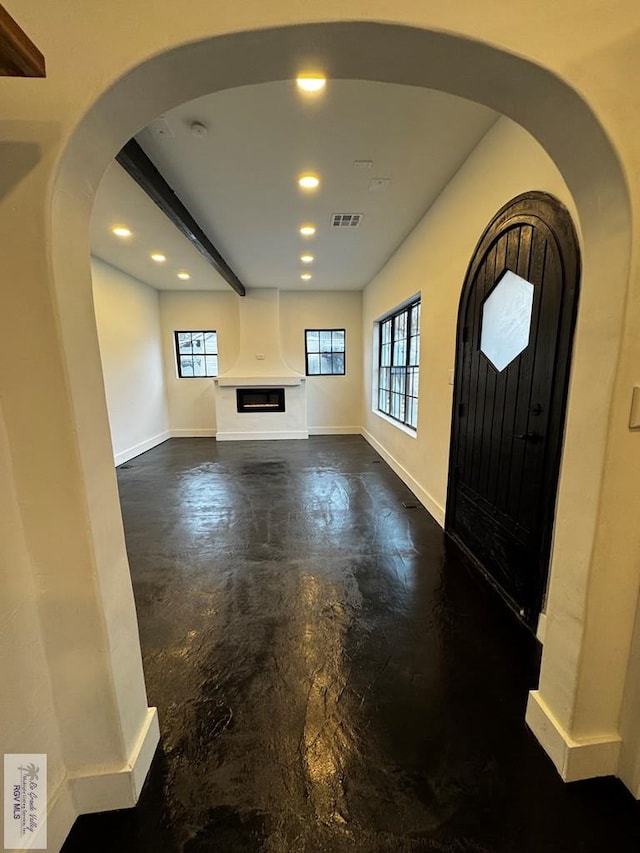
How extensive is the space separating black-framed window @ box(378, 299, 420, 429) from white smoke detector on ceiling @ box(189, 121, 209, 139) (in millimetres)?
2694

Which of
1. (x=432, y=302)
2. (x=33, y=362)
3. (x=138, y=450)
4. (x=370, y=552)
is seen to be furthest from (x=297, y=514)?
(x=138, y=450)

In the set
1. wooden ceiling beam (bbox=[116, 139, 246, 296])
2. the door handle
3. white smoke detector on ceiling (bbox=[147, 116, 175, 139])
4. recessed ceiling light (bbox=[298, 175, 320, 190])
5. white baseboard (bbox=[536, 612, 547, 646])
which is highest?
white smoke detector on ceiling (bbox=[147, 116, 175, 139])

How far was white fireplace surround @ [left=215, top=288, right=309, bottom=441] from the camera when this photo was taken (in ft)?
23.0

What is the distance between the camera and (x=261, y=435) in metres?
7.26

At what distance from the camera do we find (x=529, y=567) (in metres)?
1.96

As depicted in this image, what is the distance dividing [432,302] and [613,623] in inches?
115

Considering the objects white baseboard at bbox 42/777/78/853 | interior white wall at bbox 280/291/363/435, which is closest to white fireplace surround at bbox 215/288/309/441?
interior white wall at bbox 280/291/363/435

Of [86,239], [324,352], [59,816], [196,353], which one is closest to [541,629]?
[59,816]

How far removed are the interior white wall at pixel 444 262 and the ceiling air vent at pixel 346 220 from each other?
2.13 ft

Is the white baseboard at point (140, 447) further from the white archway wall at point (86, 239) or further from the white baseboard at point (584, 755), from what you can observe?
the white baseboard at point (584, 755)

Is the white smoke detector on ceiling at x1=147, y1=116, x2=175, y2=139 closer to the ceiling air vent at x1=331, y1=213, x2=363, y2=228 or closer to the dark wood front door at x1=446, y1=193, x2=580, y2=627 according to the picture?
the ceiling air vent at x1=331, y1=213, x2=363, y2=228

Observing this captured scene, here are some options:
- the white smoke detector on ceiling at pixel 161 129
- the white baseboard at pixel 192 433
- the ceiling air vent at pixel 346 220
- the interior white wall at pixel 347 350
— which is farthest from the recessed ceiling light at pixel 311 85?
the white baseboard at pixel 192 433

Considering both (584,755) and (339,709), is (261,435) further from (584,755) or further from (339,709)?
(584,755)

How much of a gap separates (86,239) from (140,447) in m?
5.77
